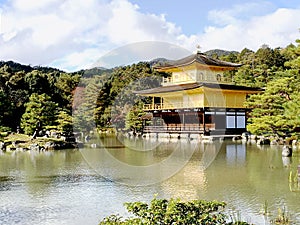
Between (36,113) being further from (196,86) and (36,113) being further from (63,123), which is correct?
(196,86)

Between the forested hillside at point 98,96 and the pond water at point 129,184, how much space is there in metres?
4.53

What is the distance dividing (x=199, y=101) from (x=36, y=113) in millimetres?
11706

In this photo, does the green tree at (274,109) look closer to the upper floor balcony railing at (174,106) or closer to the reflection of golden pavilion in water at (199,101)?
the reflection of golden pavilion in water at (199,101)

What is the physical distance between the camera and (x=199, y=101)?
2669 centimetres

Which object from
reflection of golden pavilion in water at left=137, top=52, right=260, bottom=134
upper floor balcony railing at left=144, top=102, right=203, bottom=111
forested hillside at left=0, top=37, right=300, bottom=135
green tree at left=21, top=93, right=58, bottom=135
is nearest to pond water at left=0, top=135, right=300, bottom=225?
green tree at left=21, top=93, right=58, bottom=135

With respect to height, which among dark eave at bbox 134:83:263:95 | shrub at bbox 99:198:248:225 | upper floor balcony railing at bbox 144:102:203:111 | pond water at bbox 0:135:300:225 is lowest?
pond water at bbox 0:135:300:225

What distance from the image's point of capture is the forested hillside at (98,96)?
62.6ft

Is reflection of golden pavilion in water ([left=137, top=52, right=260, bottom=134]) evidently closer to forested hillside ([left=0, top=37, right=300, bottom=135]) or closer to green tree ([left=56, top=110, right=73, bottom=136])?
forested hillside ([left=0, top=37, right=300, bottom=135])

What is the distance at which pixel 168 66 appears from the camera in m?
29.6

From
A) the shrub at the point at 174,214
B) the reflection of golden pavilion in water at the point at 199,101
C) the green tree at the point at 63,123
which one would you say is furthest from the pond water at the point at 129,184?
the reflection of golden pavilion in water at the point at 199,101

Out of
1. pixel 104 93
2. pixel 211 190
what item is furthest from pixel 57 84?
pixel 211 190

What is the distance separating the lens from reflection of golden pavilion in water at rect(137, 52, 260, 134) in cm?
2623

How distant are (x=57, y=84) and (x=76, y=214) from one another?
31305 millimetres

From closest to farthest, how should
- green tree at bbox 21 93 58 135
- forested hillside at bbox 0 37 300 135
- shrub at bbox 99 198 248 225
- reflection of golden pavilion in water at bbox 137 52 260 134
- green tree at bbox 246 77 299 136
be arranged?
shrub at bbox 99 198 248 225
green tree at bbox 246 77 299 136
green tree at bbox 21 93 58 135
forested hillside at bbox 0 37 300 135
reflection of golden pavilion in water at bbox 137 52 260 134
